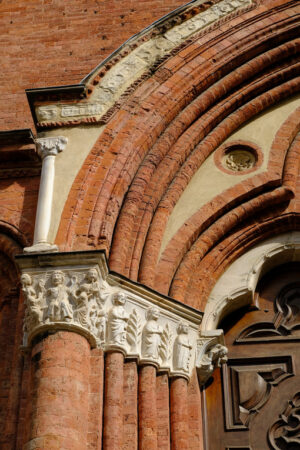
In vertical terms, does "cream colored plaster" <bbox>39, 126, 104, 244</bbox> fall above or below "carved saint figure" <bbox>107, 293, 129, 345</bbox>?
above

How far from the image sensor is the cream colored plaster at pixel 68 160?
7.67 meters

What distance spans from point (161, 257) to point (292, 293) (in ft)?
4.48

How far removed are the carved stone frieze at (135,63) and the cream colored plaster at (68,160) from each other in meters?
0.13

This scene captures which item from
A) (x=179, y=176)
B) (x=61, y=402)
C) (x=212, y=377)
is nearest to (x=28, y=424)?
(x=61, y=402)

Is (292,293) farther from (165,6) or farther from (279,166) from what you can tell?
(165,6)

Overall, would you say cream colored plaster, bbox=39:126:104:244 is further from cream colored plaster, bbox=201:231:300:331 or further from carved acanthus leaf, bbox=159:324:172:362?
cream colored plaster, bbox=201:231:300:331

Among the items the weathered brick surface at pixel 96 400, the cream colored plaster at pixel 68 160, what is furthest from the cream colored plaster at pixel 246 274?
the cream colored plaster at pixel 68 160

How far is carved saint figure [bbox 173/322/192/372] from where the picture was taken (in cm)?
726

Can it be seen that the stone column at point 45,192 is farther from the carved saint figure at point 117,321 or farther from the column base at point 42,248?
the carved saint figure at point 117,321

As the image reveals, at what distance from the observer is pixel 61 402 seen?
639cm

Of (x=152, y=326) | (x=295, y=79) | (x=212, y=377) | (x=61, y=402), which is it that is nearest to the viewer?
(x=61, y=402)

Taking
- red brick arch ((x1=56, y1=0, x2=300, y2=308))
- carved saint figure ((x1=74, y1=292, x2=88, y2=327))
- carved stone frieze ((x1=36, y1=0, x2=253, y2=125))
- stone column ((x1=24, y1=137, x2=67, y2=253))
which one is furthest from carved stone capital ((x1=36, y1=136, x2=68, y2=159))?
carved saint figure ((x1=74, y1=292, x2=88, y2=327))

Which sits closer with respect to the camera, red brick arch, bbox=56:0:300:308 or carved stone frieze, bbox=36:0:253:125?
red brick arch, bbox=56:0:300:308

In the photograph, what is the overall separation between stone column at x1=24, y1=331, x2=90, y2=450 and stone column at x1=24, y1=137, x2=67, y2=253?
0.90 metres
